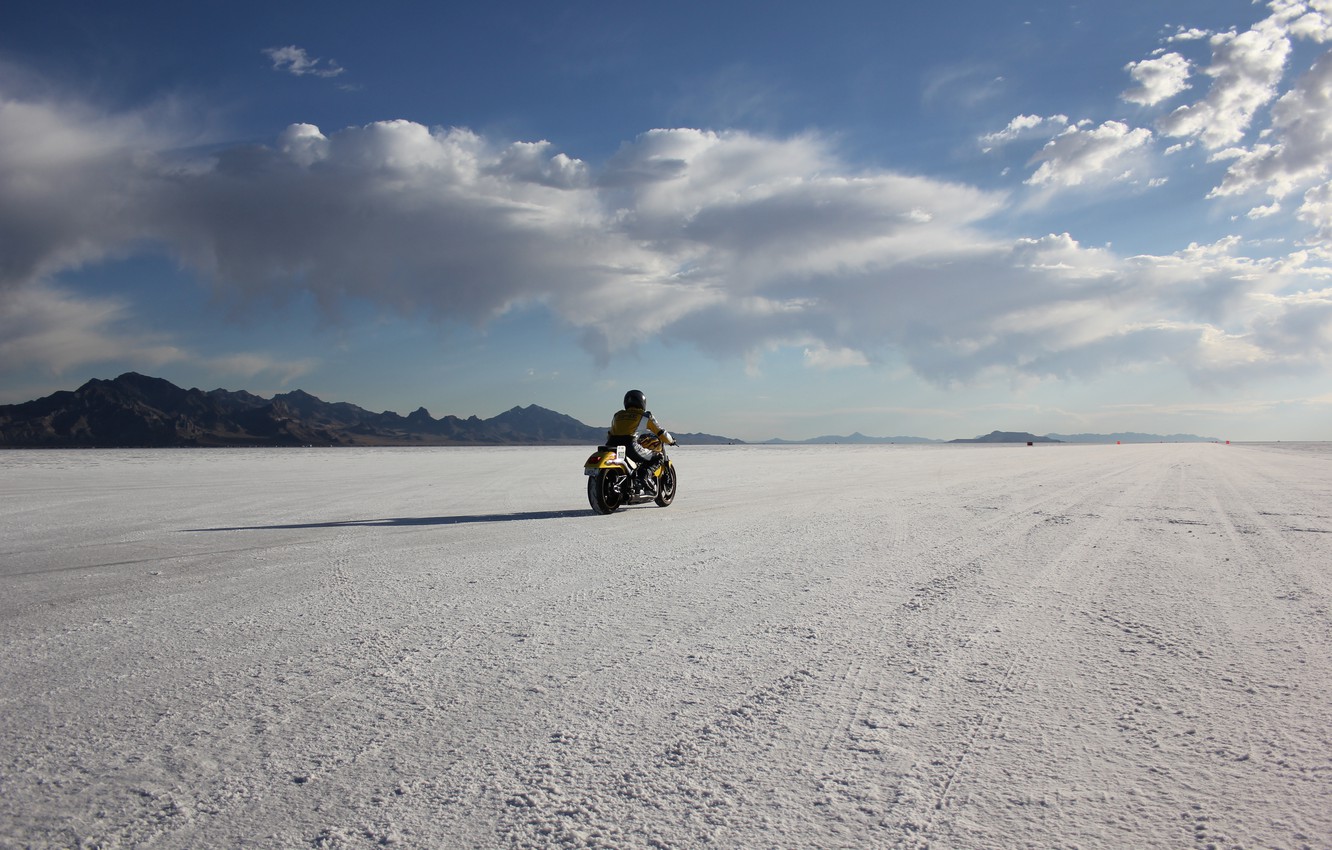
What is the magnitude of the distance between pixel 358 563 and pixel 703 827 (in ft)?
20.5

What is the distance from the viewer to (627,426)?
45.3 ft

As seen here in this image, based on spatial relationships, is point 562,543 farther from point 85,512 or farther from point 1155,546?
point 85,512

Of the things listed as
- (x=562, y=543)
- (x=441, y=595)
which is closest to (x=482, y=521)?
(x=562, y=543)

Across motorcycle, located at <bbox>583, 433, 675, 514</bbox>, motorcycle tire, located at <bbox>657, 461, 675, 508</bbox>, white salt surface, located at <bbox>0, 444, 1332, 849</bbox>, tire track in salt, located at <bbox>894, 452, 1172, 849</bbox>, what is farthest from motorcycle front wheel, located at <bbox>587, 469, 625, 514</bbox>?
tire track in salt, located at <bbox>894, 452, 1172, 849</bbox>

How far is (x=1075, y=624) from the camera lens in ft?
Result: 17.6

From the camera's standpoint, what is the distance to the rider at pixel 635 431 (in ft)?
45.1

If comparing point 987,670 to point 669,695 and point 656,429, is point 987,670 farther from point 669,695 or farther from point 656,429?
point 656,429

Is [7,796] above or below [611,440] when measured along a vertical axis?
below

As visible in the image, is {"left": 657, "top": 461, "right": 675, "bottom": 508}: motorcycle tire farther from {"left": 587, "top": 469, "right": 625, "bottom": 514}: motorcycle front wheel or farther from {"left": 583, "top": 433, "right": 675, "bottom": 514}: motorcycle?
{"left": 587, "top": 469, "right": 625, "bottom": 514}: motorcycle front wheel

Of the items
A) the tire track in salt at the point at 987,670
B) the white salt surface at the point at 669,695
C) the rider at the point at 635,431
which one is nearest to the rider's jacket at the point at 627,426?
the rider at the point at 635,431

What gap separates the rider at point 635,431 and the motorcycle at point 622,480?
0.09 m

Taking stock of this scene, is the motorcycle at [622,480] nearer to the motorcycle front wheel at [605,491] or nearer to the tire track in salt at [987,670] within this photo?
the motorcycle front wheel at [605,491]

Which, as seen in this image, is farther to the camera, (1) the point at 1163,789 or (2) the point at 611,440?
(2) the point at 611,440

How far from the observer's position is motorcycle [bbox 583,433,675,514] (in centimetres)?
1295
